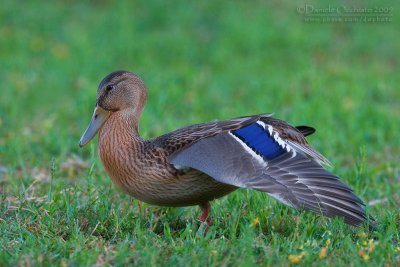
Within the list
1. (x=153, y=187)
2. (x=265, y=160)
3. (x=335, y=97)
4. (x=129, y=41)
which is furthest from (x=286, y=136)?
(x=129, y=41)

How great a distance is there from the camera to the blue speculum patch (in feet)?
17.1

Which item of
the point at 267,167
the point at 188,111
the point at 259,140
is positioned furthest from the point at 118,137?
the point at 188,111

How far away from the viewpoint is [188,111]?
9.55 meters

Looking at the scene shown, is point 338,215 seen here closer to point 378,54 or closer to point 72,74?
point 72,74

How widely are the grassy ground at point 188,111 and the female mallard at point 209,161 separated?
0.66 feet

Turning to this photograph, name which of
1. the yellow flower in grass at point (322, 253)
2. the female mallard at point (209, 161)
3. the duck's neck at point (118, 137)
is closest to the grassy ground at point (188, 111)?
the yellow flower in grass at point (322, 253)

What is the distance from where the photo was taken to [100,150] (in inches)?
225

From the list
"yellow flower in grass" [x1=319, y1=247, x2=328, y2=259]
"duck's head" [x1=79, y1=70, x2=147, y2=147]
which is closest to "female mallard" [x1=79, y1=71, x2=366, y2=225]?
"duck's head" [x1=79, y1=70, x2=147, y2=147]

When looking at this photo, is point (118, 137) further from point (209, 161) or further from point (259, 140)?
point (259, 140)

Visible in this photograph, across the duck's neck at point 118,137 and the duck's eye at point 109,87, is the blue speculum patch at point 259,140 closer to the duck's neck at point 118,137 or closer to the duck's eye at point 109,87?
the duck's neck at point 118,137

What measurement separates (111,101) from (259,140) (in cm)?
120

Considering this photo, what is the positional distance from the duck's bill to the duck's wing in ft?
2.19

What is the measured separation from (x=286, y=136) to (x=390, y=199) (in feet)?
4.29

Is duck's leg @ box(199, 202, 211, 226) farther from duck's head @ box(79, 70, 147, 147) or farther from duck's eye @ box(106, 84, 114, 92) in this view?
duck's eye @ box(106, 84, 114, 92)
